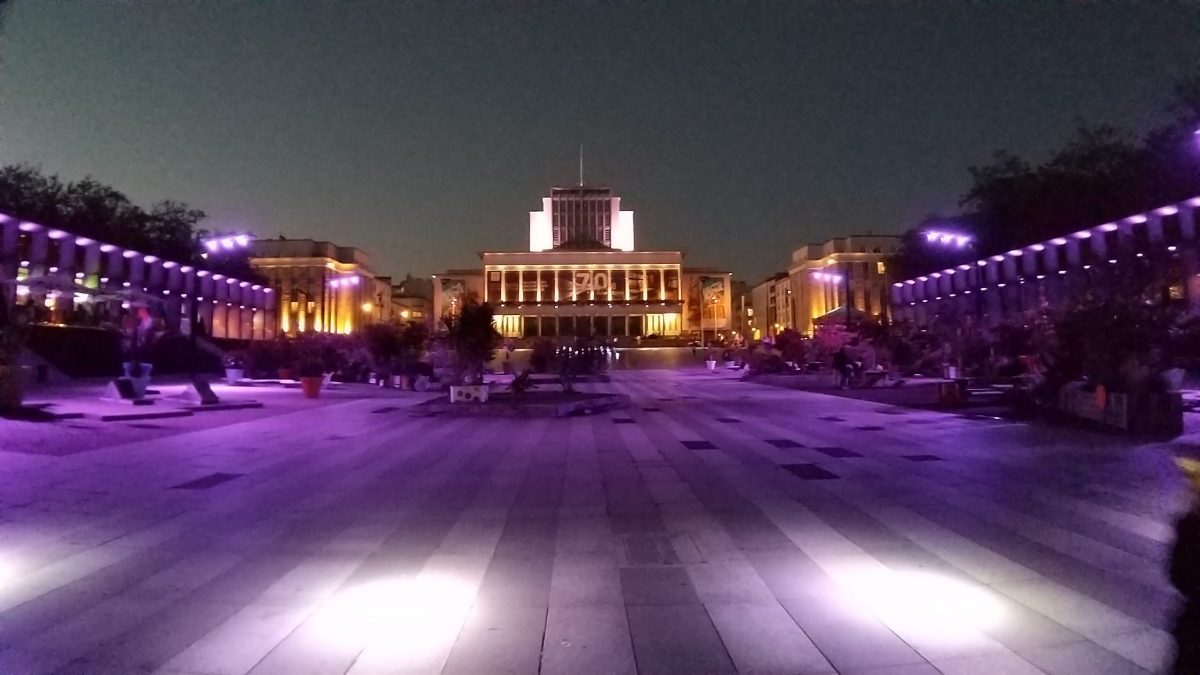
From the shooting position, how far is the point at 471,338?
85.7 feet

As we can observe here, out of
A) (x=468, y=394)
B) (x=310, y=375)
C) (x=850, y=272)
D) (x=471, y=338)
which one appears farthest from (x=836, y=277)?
(x=468, y=394)

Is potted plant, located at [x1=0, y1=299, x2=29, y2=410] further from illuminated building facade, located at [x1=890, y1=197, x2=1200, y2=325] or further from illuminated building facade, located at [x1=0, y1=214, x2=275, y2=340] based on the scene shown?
illuminated building facade, located at [x1=890, y1=197, x2=1200, y2=325]

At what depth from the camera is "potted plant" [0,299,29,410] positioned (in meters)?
18.1

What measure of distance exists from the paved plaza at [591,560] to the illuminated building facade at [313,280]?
89.3 meters

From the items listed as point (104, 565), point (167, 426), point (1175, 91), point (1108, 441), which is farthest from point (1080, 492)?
point (1175, 91)

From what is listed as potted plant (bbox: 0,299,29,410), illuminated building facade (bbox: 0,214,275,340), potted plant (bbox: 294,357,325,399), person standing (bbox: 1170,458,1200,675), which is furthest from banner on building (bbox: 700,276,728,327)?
person standing (bbox: 1170,458,1200,675)

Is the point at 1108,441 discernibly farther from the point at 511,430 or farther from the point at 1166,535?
the point at 511,430

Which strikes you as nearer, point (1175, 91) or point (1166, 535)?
point (1166, 535)

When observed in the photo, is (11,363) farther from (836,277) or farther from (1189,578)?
(836,277)

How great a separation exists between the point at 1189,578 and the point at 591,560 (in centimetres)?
510

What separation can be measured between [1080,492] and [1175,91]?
2003 inches

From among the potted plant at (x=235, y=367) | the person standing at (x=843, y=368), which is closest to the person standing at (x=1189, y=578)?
the person standing at (x=843, y=368)

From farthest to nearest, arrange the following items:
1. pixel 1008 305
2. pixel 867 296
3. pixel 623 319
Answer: pixel 623 319 < pixel 867 296 < pixel 1008 305

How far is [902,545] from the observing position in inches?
304
